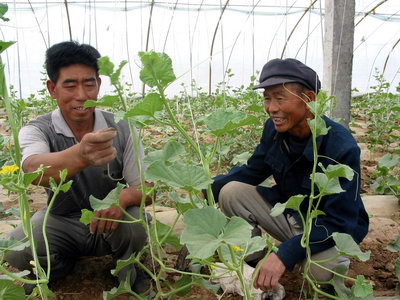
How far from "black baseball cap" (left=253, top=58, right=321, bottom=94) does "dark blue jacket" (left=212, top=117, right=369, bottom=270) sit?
187 millimetres

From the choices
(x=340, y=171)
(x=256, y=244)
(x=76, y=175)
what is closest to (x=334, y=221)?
(x=340, y=171)

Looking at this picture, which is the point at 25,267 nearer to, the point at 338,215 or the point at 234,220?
the point at 234,220

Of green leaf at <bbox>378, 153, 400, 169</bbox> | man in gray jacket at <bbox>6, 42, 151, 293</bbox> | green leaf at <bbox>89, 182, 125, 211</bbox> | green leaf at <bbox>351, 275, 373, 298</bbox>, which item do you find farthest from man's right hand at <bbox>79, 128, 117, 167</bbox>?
green leaf at <bbox>378, 153, 400, 169</bbox>

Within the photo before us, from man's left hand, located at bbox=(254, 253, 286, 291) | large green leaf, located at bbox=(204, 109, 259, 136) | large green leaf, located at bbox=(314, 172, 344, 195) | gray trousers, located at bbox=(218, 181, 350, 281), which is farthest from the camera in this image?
gray trousers, located at bbox=(218, 181, 350, 281)

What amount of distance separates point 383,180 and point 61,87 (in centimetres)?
209

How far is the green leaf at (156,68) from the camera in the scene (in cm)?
110

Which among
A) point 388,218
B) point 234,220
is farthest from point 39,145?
point 388,218

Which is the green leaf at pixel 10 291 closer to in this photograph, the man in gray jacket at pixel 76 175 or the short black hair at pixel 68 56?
the man in gray jacket at pixel 76 175

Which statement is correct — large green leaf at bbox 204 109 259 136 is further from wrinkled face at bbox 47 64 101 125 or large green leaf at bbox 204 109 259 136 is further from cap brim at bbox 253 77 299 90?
wrinkled face at bbox 47 64 101 125

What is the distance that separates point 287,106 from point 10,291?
1198mm

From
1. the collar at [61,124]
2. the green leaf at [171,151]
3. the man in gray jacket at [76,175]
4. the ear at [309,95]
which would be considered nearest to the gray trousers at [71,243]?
the man in gray jacket at [76,175]

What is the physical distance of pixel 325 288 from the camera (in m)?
1.88

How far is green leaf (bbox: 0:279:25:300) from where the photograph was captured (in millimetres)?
1287

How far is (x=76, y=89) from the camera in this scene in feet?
6.38
